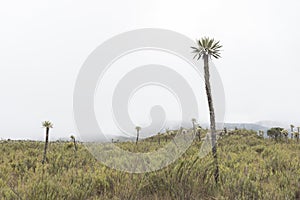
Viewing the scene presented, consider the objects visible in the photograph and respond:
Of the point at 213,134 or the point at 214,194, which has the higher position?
the point at 213,134

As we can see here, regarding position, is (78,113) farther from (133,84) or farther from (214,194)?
(214,194)

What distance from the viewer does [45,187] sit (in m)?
5.24

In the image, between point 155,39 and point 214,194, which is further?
point 155,39

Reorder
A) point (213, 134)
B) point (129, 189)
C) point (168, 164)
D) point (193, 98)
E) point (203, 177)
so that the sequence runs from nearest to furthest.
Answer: point (129, 189) → point (203, 177) → point (168, 164) → point (213, 134) → point (193, 98)

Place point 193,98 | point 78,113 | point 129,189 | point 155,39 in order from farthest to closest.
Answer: point 155,39 → point 193,98 → point 78,113 → point 129,189

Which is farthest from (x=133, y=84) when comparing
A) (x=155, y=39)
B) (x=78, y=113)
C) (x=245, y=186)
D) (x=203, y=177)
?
(x=245, y=186)

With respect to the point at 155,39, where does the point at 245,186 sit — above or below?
below

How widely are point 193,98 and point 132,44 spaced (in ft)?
13.2

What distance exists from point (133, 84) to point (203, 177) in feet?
18.7

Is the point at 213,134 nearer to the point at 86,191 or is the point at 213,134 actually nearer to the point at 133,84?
the point at 86,191

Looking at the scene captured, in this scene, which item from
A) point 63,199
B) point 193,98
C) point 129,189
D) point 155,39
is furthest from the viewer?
point 155,39

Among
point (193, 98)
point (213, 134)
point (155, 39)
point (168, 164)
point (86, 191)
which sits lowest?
point (86, 191)

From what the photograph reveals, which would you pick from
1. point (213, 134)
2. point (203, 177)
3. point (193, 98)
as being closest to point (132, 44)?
point (193, 98)

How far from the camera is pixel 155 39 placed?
1166 cm
